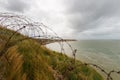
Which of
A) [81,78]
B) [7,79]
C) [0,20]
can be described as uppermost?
[0,20]

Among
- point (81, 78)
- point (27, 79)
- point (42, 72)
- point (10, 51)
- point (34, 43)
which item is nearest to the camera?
point (27, 79)

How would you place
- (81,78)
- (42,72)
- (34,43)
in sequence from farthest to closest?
1. (81,78)
2. (34,43)
3. (42,72)

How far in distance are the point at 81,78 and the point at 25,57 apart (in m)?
1.83

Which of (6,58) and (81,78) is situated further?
(81,78)

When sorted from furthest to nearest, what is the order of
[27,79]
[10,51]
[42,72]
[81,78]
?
[81,78]
[10,51]
[42,72]
[27,79]

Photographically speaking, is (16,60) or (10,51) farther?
(10,51)

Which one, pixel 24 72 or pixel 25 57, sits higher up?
pixel 25 57

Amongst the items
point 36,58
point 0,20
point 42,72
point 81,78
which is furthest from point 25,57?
point 81,78

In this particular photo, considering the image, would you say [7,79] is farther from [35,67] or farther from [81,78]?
[81,78]

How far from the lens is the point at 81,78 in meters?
4.35

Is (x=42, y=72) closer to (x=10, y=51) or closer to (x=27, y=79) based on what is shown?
(x=27, y=79)

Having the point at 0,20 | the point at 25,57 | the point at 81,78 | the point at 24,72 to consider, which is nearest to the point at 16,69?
the point at 24,72

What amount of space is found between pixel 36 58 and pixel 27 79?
41cm

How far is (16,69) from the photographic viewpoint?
2648 mm
